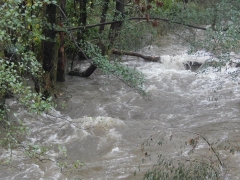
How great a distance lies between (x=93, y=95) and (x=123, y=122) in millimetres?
2549

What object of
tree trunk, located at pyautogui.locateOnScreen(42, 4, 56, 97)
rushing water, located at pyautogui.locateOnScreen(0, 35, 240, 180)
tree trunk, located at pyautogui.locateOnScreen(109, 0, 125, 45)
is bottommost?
rushing water, located at pyautogui.locateOnScreen(0, 35, 240, 180)

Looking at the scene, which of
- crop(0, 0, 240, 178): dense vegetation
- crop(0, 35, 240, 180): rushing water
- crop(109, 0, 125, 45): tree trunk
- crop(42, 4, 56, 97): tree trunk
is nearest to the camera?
crop(0, 35, 240, 180): rushing water

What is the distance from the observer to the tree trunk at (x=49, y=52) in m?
9.12

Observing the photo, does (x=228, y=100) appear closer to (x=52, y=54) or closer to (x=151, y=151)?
(x=151, y=151)

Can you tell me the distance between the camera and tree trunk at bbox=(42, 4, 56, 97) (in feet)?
29.9

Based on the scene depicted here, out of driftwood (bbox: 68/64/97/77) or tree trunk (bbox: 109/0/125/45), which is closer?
tree trunk (bbox: 109/0/125/45)

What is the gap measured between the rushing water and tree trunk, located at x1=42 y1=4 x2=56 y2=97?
761mm

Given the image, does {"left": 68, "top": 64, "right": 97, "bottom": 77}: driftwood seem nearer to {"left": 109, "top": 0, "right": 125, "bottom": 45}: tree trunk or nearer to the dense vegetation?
the dense vegetation

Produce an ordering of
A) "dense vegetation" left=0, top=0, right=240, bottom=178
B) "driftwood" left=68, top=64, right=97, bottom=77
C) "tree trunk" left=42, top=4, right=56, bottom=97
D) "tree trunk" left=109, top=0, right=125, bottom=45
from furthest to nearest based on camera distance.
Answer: "driftwood" left=68, top=64, right=97, bottom=77 < "tree trunk" left=42, top=4, right=56, bottom=97 < "tree trunk" left=109, top=0, right=125, bottom=45 < "dense vegetation" left=0, top=0, right=240, bottom=178

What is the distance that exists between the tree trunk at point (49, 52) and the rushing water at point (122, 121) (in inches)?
30.0

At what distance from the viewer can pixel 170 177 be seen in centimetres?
576

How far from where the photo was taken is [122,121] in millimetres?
9172

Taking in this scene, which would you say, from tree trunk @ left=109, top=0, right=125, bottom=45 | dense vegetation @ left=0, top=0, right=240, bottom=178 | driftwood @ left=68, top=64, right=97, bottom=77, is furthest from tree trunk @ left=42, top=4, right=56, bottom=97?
driftwood @ left=68, top=64, right=97, bottom=77

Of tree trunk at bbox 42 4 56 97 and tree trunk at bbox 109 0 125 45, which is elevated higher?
tree trunk at bbox 109 0 125 45
